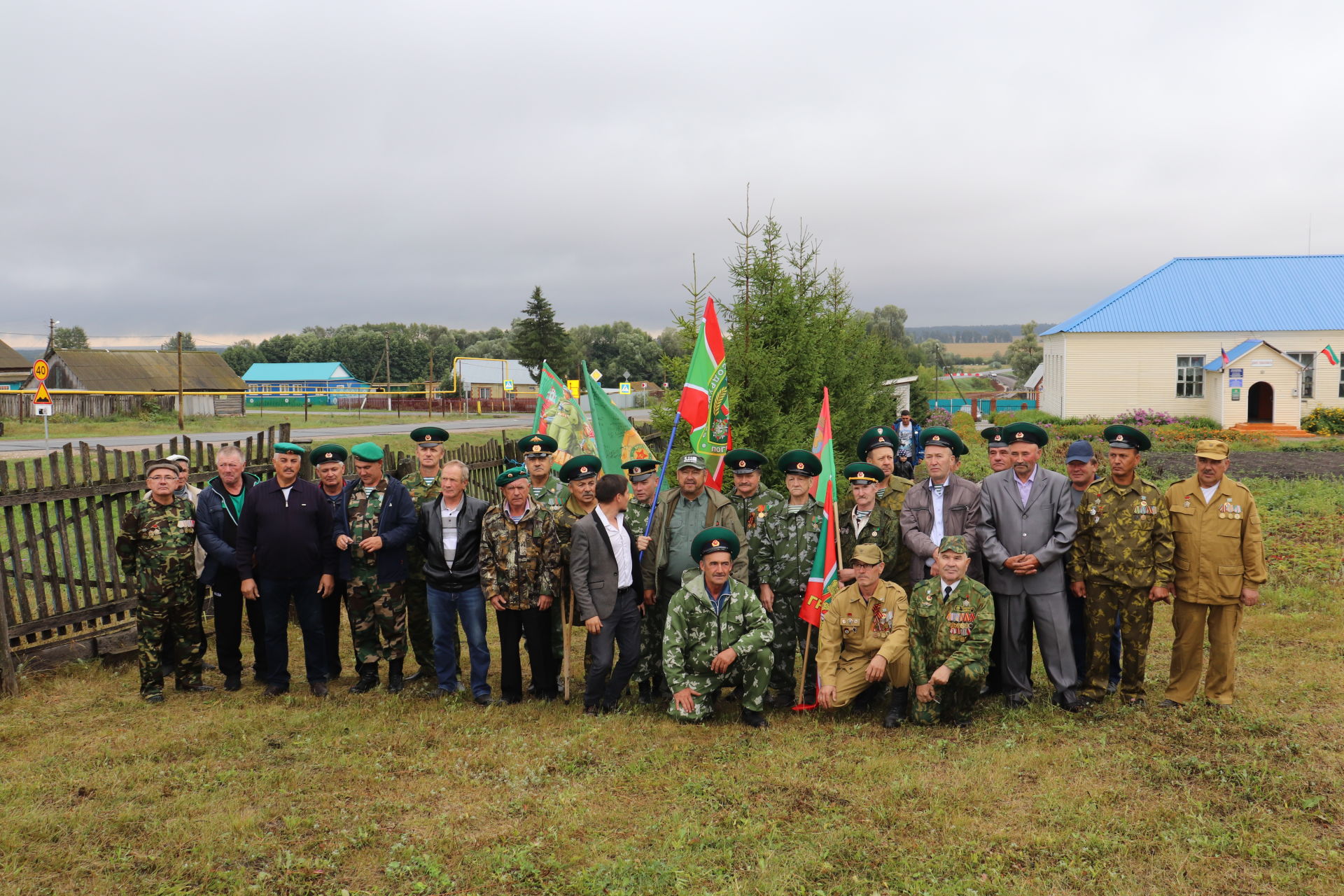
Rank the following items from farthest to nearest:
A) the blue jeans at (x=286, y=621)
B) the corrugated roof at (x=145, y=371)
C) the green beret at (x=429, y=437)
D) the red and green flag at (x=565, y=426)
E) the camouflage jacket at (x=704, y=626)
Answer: the corrugated roof at (x=145, y=371) → the red and green flag at (x=565, y=426) → the green beret at (x=429, y=437) → the blue jeans at (x=286, y=621) → the camouflage jacket at (x=704, y=626)

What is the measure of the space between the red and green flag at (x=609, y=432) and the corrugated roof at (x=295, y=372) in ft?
265

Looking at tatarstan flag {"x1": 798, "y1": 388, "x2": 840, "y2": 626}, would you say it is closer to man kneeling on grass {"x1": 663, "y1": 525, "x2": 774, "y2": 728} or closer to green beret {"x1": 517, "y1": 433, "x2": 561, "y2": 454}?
man kneeling on grass {"x1": 663, "y1": 525, "x2": 774, "y2": 728}

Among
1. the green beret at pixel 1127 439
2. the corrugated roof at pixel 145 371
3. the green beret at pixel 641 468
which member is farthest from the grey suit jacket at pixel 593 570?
the corrugated roof at pixel 145 371

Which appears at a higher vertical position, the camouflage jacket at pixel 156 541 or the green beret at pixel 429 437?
the green beret at pixel 429 437

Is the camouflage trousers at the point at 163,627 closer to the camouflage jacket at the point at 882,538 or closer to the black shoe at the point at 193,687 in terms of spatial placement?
the black shoe at the point at 193,687

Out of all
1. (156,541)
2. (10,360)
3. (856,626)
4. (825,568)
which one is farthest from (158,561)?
(10,360)

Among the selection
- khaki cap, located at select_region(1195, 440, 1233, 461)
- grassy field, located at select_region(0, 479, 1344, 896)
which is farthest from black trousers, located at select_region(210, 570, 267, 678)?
khaki cap, located at select_region(1195, 440, 1233, 461)

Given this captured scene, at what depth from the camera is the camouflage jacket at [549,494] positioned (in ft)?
21.9

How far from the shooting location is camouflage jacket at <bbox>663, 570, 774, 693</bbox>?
603 cm

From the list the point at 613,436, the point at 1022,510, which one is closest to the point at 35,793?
the point at 613,436

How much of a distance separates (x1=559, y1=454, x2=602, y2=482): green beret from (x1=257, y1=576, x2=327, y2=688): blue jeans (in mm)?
2065

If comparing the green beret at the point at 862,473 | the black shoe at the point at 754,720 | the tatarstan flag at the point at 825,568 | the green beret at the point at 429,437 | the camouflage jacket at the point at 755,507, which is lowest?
the black shoe at the point at 754,720

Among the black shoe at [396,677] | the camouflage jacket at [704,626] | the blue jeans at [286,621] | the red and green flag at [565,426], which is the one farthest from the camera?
the red and green flag at [565,426]

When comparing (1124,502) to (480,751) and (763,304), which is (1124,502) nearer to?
(480,751)
